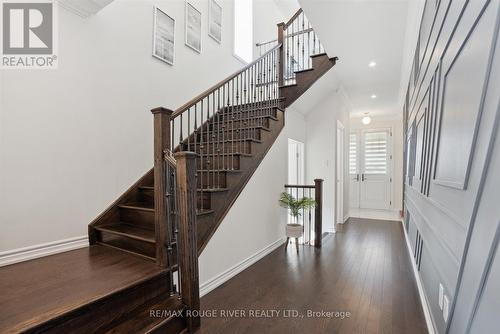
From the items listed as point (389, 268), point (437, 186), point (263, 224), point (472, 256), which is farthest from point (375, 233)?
point (472, 256)

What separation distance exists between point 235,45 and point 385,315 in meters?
4.63

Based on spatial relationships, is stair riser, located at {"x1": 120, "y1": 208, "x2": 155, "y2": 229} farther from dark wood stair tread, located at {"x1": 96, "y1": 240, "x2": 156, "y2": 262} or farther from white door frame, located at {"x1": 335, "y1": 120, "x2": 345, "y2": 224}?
white door frame, located at {"x1": 335, "y1": 120, "x2": 345, "y2": 224}

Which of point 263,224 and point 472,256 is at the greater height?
point 472,256

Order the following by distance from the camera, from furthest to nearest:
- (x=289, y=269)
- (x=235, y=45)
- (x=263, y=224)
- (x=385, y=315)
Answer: (x=235, y=45) → (x=263, y=224) → (x=289, y=269) → (x=385, y=315)

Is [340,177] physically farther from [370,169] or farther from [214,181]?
[214,181]

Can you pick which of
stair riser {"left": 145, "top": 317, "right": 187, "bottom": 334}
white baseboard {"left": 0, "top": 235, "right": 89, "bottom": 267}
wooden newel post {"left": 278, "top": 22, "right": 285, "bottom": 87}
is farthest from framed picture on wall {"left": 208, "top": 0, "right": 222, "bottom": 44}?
stair riser {"left": 145, "top": 317, "right": 187, "bottom": 334}

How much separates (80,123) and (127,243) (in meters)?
1.22

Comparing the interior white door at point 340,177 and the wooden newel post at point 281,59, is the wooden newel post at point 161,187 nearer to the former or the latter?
the wooden newel post at point 281,59

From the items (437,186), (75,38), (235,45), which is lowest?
(437,186)

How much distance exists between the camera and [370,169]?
791cm

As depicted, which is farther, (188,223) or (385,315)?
(385,315)

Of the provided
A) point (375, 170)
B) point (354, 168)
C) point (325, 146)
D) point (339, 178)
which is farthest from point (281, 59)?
point (375, 170)

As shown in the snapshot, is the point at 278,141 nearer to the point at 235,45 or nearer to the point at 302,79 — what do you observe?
the point at 302,79

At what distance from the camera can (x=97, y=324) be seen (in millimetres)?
1435
